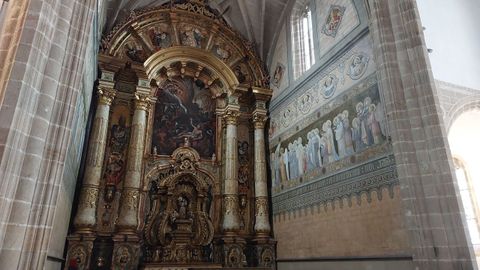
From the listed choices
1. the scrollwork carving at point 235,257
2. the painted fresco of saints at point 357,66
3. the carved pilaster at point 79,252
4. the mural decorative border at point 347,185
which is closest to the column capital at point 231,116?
the mural decorative border at point 347,185

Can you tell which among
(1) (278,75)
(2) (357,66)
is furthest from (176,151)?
(2) (357,66)

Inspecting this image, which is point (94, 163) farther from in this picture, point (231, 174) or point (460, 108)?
point (460, 108)

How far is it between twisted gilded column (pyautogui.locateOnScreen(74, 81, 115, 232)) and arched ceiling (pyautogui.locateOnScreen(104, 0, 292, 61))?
3804 mm

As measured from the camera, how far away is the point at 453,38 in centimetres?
995

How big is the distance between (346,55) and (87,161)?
7.83m

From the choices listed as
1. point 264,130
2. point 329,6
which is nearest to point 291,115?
point 264,130

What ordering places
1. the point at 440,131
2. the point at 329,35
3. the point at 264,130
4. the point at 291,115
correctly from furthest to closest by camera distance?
the point at 264,130
the point at 291,115
the point at 329,35
the point at 440,131

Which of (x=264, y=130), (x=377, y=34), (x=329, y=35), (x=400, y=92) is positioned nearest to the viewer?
(x=400, y=92)

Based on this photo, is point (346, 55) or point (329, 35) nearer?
point (346, 55)

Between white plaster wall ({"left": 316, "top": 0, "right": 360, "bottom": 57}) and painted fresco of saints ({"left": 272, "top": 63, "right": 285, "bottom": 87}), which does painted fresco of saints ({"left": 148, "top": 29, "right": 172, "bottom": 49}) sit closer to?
painted fresco of saints ({"left": 272, "top": 63, "right": 285, "bottom": 87})

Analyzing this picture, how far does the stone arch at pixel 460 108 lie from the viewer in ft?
30.2

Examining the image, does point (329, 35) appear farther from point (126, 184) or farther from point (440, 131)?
point (126, 184)

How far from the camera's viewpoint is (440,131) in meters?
6.30

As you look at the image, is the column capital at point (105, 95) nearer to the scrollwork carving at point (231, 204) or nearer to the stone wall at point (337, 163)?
the scrollwork carving at point (231, 204)
